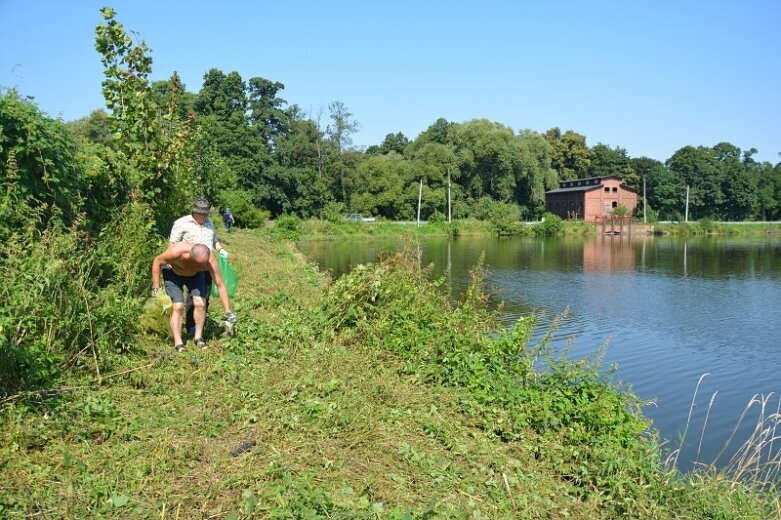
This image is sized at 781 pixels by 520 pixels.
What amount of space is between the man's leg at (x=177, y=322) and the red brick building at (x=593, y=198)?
68376 mm

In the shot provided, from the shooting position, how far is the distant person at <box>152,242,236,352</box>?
6.66 meters

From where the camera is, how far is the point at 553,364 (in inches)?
268

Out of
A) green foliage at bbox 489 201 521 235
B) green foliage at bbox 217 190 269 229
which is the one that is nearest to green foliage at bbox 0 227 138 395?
green foliage at bbox 217 190 269 229

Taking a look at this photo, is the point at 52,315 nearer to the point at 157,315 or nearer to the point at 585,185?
the point at 157,315

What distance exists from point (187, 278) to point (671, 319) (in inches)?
554

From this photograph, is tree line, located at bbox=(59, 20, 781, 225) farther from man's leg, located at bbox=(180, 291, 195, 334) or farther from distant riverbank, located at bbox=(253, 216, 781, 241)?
man's leg, located at bbox=(180, 291, 195, 334)

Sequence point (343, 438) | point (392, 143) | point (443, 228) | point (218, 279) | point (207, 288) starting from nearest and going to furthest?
1. point (343, 438)
2. point (218, 279)
3. point (207, 288)
4. point (443, 228)
5. point (392, 143)

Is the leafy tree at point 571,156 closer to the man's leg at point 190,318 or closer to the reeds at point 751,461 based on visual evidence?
the reeds at point 751,461

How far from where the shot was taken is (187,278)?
6949 mm

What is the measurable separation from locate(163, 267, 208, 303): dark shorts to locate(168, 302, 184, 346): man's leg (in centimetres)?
9

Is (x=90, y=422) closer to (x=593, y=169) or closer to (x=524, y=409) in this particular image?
(x=524, y=409)

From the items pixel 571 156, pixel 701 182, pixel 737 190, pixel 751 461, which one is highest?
pixel 571 156

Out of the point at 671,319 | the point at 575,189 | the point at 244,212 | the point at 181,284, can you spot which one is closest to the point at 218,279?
the point at 181,284

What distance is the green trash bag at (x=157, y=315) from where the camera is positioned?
6.85 meters
